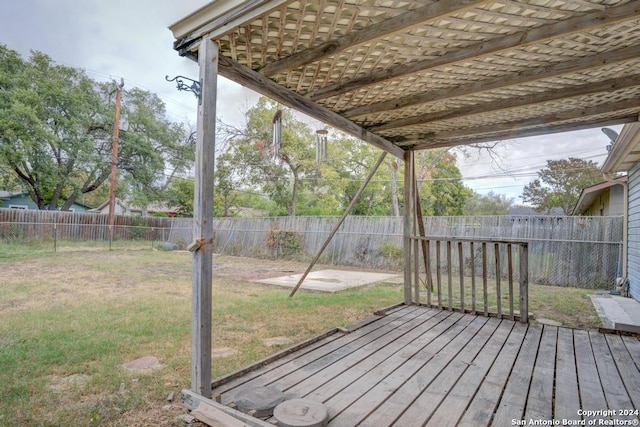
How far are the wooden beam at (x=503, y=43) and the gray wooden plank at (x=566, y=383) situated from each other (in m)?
1.92

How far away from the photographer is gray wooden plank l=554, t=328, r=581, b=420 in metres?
1.64

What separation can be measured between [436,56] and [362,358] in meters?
2.09

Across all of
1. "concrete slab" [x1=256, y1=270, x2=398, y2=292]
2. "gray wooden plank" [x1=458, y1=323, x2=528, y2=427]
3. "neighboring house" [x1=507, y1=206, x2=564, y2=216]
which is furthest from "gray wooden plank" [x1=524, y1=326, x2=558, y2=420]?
"neighboring house" [x1=507, y1=206, x2=564, y2=216]

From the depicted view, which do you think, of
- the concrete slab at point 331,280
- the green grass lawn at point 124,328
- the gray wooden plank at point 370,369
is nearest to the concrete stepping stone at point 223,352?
the green grass lawn at point 124,328

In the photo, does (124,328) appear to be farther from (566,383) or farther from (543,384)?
(566,383)

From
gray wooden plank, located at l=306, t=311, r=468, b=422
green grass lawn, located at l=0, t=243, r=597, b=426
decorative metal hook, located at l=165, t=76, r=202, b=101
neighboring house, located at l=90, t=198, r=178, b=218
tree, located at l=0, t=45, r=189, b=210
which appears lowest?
green grass lawn, located at l=0, t=243, r=597, b=426

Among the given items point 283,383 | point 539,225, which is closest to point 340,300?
point 283,383

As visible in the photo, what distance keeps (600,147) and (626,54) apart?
1811 cm

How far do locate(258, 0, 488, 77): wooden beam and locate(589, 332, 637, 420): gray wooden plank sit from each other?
81.8 inches

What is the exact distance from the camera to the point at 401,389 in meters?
1.87

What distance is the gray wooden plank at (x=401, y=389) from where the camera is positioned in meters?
1.58

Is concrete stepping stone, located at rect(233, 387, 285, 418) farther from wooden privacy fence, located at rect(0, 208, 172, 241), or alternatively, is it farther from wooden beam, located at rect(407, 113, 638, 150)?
wooden privacy fence, located at rect(0, 208, 172, 241)

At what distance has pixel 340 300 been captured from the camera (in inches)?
190

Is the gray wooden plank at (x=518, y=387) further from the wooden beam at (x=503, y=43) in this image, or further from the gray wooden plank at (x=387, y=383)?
the wooden beam at (x=503, y=43)
